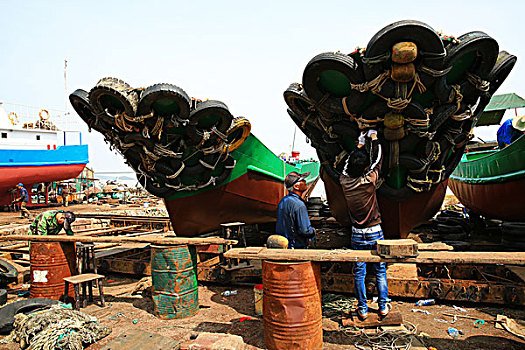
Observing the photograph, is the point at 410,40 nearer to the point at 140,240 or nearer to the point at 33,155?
the point at 140,240

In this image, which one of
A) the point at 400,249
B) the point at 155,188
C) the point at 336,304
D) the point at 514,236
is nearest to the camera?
the point at 400,249

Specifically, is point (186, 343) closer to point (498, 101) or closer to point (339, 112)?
point (339, 112)

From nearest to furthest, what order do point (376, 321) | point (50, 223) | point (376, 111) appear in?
1. point (376, 321)
2. point (376, 111)
3. point (50, 223)

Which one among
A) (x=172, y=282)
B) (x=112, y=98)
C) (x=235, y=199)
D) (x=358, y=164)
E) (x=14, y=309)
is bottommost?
(x=14, y=309)

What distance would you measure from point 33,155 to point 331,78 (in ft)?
66.1

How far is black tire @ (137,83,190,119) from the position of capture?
175 inches


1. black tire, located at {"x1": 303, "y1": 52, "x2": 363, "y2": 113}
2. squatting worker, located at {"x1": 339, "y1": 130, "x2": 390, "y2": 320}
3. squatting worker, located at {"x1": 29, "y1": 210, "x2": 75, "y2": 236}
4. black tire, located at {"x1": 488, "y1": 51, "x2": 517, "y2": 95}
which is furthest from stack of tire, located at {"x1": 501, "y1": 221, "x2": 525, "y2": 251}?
squatting worker, located at {"x1": 29, "y1": 210, "x2": 75, "y2": 236}

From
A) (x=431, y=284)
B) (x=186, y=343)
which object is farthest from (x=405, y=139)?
(x=186, y=343)

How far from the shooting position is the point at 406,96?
3666 mm

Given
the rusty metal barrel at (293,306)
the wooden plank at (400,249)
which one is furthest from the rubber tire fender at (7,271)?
the wooden plank at (400,249)

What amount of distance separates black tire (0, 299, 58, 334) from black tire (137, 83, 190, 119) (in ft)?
9.20

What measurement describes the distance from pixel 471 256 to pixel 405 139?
6.62ft

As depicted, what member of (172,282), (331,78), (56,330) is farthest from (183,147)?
(56,330)

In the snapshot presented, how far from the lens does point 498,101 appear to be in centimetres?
1488
